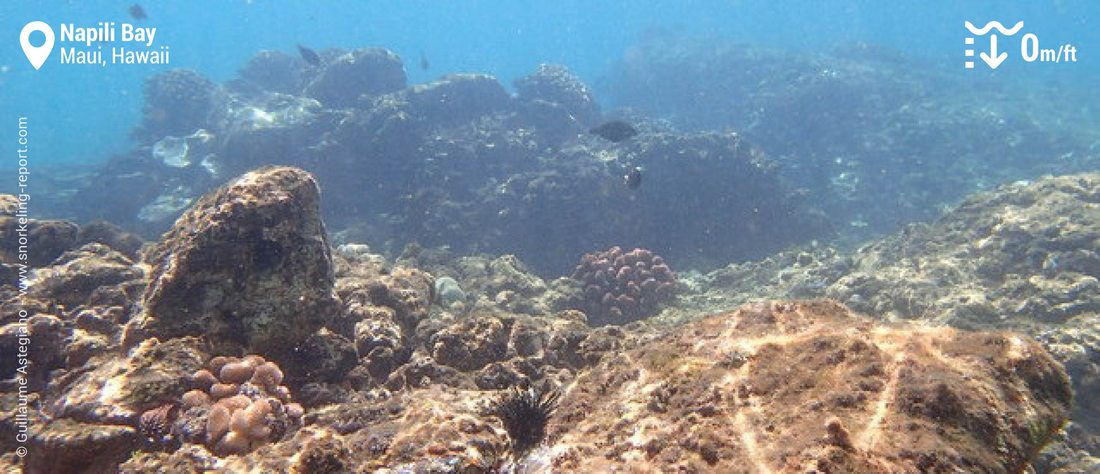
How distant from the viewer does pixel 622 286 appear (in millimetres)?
10844

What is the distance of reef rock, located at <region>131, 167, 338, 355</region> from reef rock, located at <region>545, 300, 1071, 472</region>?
2783 millimetres

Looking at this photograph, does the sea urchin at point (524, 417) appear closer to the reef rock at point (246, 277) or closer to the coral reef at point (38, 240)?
the reef rock at point (246, 277)

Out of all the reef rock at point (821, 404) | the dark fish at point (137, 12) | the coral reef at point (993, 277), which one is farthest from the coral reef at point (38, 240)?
the dark fish at point (137, 12)

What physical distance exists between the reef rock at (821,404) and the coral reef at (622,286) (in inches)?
276

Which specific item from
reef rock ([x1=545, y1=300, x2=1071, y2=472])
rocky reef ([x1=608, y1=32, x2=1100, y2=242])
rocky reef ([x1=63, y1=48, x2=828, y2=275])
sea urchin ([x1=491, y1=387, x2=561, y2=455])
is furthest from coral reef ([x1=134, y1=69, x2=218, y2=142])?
reef rock ([x1=545, y1=300, x2=1071, y2=472])

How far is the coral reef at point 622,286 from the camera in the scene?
1045 cm

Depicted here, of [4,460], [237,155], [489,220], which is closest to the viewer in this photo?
[4,460]

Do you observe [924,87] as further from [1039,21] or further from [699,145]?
[1039,21]

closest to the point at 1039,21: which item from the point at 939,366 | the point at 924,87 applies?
the point at 924,87

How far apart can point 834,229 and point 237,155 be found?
19.3 m

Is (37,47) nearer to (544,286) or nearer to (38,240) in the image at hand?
(38,240)

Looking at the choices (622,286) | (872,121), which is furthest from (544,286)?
(872,121)

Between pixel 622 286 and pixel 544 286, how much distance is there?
1527 mm

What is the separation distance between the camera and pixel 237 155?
1881 centimetres
